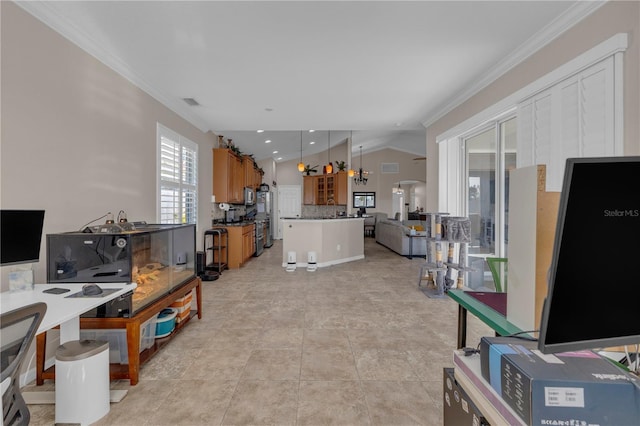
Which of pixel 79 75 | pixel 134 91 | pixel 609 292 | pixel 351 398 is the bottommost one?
pixel 351 398

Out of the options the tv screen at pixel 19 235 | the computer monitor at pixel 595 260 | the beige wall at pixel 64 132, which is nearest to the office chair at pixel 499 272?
the computer monitor at pixel 595 260

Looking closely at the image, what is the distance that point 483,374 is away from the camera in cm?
93

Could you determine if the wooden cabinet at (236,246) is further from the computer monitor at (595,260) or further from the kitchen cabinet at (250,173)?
the computer monitor at (595,260)

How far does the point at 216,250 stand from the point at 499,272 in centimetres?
522

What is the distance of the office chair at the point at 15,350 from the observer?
1.04 m

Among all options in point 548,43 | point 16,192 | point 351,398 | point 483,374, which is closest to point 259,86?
point 16,192

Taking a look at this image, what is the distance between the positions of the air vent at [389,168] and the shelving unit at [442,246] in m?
8.41

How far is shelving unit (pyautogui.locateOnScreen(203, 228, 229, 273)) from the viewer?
5708 millimetres

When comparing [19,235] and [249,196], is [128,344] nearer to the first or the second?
[19,235]

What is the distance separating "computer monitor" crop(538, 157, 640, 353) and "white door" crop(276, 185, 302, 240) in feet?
34.7

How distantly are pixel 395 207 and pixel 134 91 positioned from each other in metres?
10.8

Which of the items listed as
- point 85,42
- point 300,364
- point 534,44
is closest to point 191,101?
point 85,42

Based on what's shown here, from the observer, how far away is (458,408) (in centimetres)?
107

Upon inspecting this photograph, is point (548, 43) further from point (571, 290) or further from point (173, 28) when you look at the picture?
point (173, 28)
